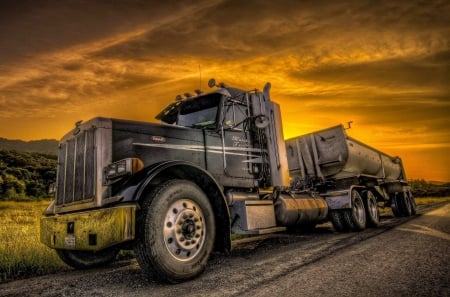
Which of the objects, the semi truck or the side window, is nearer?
the semi truck

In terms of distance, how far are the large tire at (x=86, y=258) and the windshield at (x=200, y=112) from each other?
2529 millimetres

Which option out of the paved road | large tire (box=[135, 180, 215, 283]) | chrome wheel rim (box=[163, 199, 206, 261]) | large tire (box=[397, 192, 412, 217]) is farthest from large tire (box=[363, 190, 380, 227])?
chrome wheel rim (box=[163, 199, 206, 261])

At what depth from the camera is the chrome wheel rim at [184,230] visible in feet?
11.7

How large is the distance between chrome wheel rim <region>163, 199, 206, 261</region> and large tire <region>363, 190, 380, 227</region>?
681 cm

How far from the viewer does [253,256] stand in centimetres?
510

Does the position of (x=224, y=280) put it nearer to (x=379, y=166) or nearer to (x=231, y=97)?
(x=231, y=97)

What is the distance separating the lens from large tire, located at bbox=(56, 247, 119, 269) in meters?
4.79

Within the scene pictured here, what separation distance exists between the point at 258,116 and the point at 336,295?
3.65 metres

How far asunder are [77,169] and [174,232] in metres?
1.75

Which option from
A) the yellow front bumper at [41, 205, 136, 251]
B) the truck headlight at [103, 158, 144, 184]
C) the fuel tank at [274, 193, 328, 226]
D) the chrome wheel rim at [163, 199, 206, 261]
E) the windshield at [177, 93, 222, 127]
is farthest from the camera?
the fuel tank at [274, 193, 328, 226]

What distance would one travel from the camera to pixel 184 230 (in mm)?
3729

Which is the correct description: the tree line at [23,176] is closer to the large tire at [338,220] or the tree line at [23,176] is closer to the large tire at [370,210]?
the large tire at [338,220]

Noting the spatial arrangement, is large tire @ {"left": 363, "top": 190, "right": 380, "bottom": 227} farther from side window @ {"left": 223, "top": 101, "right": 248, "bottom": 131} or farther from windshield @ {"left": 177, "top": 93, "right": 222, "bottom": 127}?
windshield @ {"left": 177, "top": 93, "right": 222, "bottom": 127}

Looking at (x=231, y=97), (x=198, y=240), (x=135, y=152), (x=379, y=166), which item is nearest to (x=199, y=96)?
(x=231, y=97)
